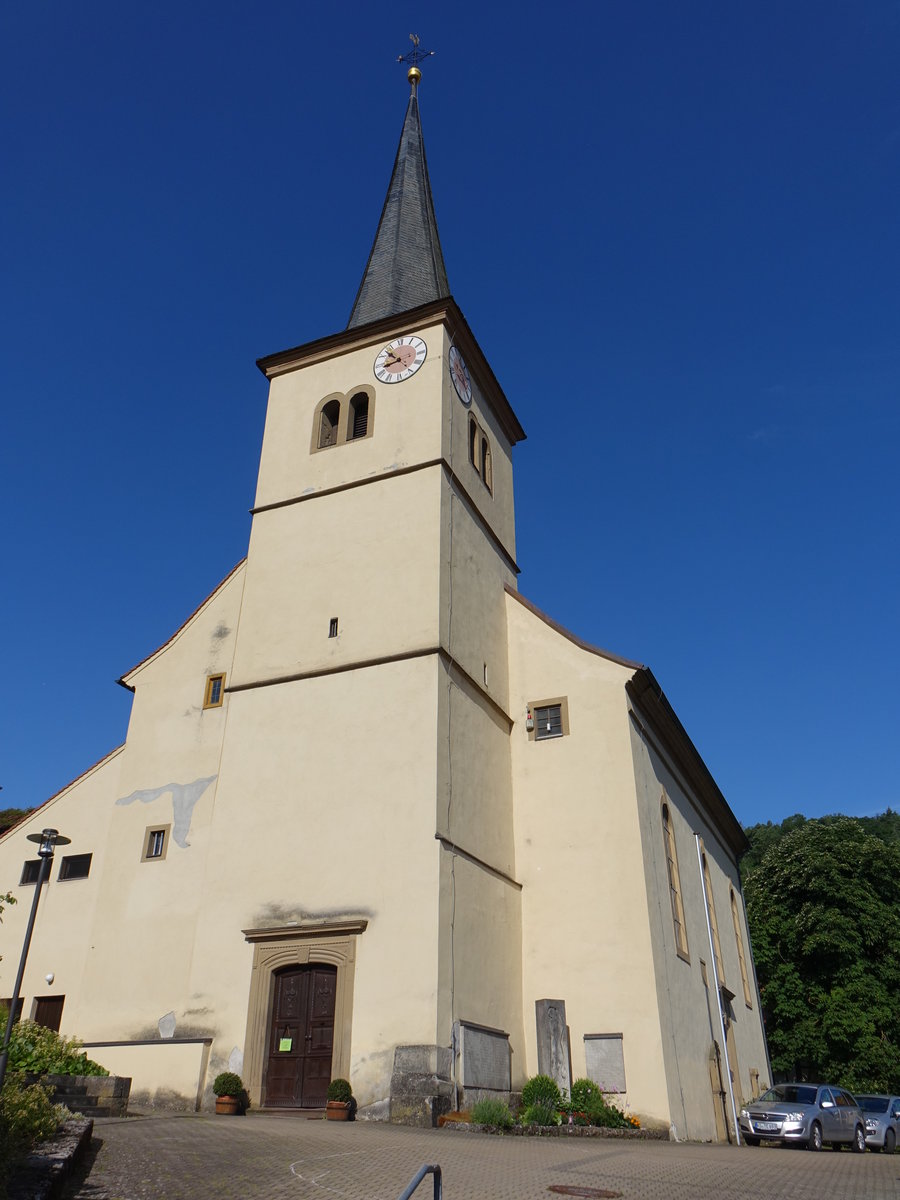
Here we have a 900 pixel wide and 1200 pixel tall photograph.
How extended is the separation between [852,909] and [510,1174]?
3188 centimetres

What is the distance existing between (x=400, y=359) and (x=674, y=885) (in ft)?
44.8

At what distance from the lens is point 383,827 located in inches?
663

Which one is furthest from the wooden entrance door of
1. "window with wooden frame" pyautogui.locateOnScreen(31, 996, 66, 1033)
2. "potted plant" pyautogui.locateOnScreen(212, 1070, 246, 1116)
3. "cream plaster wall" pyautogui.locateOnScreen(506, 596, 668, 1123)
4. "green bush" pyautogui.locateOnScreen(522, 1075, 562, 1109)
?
"window with wooden frame" pyautogui.locateOnScreen(31, 996, 66, 1033)

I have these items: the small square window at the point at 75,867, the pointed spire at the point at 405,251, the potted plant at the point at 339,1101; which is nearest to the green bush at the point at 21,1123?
the potted plant at the point at 339,1101

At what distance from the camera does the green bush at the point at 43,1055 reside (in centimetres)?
1418

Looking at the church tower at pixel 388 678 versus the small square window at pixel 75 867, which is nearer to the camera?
the church tower at pixel 388 678

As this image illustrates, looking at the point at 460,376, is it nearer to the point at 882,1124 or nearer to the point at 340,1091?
the point at 340,1091

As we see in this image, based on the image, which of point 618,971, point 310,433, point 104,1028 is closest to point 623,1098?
point 618,971

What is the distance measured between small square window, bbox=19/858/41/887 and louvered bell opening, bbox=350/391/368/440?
469 inches

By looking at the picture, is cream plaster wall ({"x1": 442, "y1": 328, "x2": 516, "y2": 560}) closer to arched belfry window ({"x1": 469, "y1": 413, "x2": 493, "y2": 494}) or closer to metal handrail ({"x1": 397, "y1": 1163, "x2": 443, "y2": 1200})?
arched belfry window ({"x1": 469, "y1": 413, "x2": 493, "y2": 494})

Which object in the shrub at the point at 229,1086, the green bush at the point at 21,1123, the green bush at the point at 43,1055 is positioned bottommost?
the green bush at the point at 21,1123

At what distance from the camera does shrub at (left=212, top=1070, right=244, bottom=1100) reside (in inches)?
603

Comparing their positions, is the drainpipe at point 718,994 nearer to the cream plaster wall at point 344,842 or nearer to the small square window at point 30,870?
the cream plaster wall at point 344,842

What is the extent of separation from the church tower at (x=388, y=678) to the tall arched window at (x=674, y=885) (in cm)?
406
